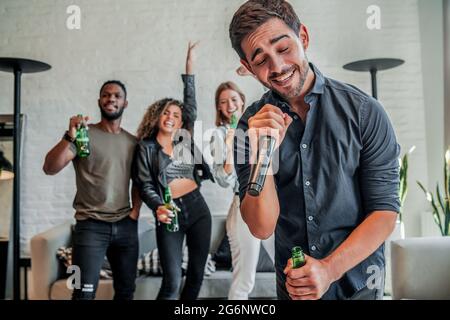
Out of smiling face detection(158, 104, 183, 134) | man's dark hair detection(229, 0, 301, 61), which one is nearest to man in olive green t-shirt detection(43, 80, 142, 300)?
smiling face detection(158, 104, 183, 134)

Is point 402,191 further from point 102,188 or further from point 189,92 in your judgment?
point 102,188

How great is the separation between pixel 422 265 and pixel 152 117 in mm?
946

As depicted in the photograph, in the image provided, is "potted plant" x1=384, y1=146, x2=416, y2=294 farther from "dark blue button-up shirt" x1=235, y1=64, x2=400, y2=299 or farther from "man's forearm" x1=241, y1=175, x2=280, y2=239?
"man's forearm" x1=241, y1=175, x2=280, y2=239

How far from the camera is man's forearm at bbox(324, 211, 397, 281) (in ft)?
4.51

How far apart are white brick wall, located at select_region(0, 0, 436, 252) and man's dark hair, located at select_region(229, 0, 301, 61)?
0.13m

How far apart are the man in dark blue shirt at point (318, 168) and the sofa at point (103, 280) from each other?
306 mm

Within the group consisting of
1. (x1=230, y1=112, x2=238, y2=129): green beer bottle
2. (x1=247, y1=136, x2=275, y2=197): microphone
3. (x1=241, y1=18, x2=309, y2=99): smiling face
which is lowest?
(x1=247, y1=136, x2=275, y2=197): microphone

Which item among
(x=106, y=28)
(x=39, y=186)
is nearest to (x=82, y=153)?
(x=39, y=186)

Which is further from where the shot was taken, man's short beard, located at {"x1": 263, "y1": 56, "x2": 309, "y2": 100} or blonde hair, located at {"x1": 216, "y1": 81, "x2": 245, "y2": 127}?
blonde hair, located at {"x1": 216, "y1": 81, "x2": 245, "y2": 127}

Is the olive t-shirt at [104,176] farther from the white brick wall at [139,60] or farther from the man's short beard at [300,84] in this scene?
the man's short beard at [300,84]

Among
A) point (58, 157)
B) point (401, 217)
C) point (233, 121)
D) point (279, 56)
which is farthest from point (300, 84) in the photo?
point (58, 157)

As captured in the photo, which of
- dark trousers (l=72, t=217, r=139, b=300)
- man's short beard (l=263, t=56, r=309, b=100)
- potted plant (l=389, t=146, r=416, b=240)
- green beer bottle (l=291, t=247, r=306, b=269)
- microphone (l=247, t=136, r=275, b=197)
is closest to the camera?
microphone (l=247, t=136, r=275, b=197)

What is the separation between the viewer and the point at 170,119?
68.2 inches
